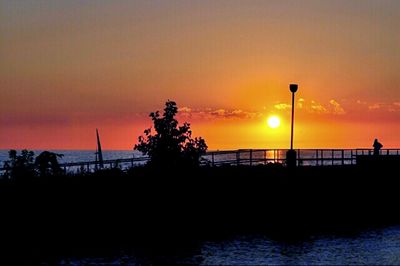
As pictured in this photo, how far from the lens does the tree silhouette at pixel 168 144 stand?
137 ft

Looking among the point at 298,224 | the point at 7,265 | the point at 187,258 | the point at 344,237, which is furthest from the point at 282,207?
the point at 7,265

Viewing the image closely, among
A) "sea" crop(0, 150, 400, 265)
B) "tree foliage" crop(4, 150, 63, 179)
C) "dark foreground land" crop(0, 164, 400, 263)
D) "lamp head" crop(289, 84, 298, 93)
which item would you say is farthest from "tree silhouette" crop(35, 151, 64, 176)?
"lamp head" crop(289, 84, 298, 93)

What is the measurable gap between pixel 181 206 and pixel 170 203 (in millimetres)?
852

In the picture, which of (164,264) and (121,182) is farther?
(121,182)

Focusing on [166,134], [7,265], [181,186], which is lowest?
[7,265]

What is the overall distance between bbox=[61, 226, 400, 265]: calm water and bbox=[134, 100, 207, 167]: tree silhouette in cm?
790

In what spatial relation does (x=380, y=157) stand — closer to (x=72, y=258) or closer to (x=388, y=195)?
(x=388, y=195)

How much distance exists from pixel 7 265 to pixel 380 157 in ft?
114

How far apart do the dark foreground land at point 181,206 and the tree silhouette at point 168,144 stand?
77 centimetres

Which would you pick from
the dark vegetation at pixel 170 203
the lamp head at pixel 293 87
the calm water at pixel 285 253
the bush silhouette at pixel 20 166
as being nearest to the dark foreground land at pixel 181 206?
the dark vegetation at pixel 170 203

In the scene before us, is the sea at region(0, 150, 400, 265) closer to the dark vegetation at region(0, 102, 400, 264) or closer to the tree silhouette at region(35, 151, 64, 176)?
the dark vegetation at region(0, 102, 400, 264)

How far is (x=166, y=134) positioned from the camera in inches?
1651

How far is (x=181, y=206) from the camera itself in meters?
41.5

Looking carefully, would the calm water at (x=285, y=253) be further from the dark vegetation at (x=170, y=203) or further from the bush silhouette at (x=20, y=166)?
the bush silhouette at (x=20, y=166)
